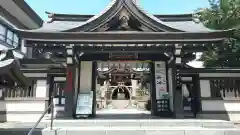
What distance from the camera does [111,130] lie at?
8328mm

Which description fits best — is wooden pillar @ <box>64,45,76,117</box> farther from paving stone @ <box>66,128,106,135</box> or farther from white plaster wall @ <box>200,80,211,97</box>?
white plaster wall @ <box>200,80,211,97</box>

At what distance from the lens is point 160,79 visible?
12.8m

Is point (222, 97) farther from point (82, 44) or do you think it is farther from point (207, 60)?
point (82, 44)

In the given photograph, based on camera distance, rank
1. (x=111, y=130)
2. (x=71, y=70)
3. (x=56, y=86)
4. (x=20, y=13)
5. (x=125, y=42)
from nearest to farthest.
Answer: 1. (x=111, y=130)
2. (x=125, y=42)
3. (x=71, y=70)
4. (x=56, y=86)
5. (x=20, y=13)

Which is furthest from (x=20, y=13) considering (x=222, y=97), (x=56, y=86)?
(x=222, y=97)

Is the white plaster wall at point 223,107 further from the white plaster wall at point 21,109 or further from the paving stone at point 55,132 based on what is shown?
the white plaster wall at point 21,109

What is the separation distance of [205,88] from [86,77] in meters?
6.76

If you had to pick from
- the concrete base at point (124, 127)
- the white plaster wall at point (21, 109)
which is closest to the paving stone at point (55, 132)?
the concrete base at point (124, 127)

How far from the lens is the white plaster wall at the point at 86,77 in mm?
12672

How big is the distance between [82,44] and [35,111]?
5190 millimetres

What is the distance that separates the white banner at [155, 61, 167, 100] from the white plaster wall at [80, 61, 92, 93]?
3.71 m

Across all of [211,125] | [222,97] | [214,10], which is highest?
[214,10]

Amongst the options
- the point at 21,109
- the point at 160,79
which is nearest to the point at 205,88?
the point at 160,79

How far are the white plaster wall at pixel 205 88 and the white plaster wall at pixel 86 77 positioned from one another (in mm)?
6335
